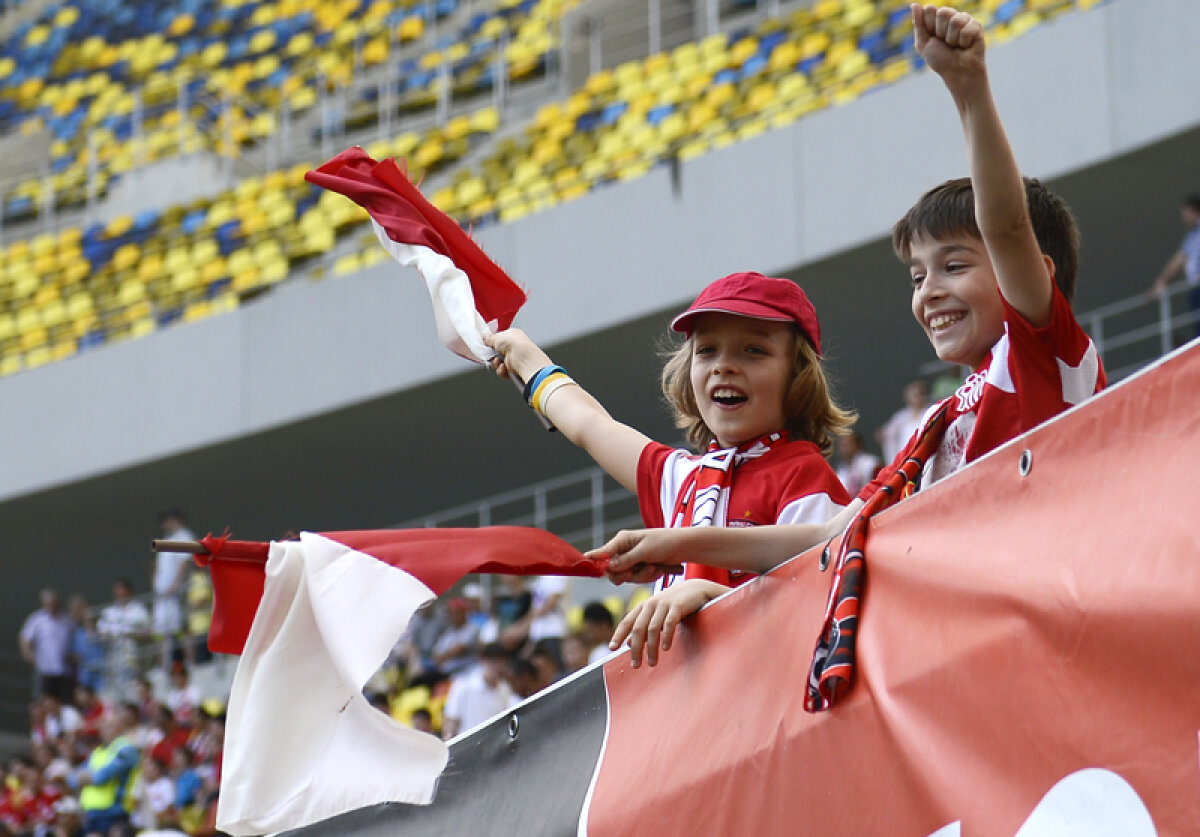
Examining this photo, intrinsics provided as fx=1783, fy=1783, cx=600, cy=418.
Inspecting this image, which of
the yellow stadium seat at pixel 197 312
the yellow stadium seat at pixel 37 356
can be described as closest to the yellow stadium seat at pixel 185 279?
the yellow stadium seat at pixel 197 312

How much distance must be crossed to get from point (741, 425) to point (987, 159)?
815 mm

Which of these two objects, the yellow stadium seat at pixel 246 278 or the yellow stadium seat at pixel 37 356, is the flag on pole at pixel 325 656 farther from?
the yellow stadium seat at pixel 37 356

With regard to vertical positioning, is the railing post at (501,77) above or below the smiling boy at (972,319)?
above

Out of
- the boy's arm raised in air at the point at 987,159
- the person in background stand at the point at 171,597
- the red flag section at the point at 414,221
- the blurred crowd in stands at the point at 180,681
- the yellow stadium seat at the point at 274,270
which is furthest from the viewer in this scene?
the yellow stadium seat at the point at 274,270

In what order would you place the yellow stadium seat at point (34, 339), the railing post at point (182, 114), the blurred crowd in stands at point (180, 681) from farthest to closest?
the railing post at point (182, 114) → the yellow stadium seat at point (34, 339) → the blurred crowd in stands at point (180, 681)

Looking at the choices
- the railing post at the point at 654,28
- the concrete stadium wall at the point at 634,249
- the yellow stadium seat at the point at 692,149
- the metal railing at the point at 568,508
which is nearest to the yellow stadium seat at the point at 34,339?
the concrete stadium wall at the point at 634,249

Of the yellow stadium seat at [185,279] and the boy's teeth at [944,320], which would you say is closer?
the boy's teeth at [944,320]

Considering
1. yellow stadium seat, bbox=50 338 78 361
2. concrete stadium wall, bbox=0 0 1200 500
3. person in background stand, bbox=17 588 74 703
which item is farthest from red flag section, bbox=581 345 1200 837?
yellow stadium seat, bbox=50 338 78 361

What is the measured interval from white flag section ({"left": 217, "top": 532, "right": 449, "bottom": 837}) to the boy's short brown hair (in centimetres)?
77

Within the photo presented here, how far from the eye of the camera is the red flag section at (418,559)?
2.25 m

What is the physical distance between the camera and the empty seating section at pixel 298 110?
1220cm

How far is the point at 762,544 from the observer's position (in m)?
2.18

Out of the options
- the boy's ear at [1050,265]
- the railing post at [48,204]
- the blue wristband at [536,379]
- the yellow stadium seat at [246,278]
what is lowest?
the blue wristband at [536,379]

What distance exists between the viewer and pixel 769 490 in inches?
96.8
